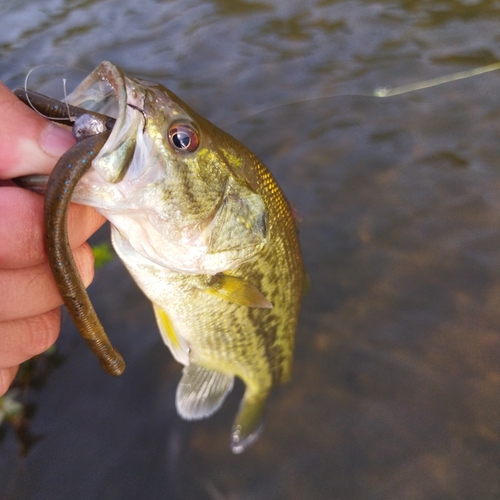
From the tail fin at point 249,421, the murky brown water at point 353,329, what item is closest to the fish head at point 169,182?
the tail fin at point 249,421

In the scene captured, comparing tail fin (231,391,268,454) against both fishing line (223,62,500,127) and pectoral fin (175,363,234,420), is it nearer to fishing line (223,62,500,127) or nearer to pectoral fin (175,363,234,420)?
pectoral fin (175,363,234,420)

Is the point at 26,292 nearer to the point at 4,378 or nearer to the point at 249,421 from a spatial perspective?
the point at 4,378

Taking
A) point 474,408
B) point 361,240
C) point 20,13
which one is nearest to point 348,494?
point 474,408

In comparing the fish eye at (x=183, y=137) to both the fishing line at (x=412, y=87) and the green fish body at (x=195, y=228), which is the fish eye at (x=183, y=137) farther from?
the fishing line at (x=412, y=87)

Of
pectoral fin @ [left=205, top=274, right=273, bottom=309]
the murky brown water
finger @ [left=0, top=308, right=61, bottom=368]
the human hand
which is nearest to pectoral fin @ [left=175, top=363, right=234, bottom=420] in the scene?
the murky brown water

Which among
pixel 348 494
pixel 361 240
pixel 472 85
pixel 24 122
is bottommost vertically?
pixel 348 494

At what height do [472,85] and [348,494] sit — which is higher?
[472,85]

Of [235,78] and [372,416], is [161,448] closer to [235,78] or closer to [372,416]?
[372,416]

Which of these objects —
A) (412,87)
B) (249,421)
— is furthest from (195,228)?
(412,87)
